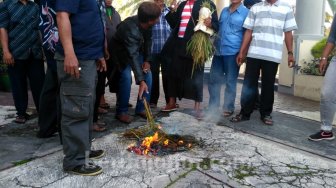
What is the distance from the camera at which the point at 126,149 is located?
403 cm

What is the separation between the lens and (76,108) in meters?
3.16

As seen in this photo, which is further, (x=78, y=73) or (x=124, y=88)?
(x=124, y=88)

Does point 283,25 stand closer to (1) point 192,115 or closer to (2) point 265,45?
(2) point 265,45

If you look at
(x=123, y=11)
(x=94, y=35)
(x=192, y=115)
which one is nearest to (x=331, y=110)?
(x=192, y=115)

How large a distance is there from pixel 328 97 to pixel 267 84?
915mm

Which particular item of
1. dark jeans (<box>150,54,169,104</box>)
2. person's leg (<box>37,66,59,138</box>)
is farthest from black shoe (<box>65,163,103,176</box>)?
dark jeans (<box>150,54,169,104</box>)

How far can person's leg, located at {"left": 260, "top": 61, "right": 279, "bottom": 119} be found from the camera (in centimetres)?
514

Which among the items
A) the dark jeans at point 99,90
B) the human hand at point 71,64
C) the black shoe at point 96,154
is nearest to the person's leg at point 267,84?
the dark jeans at point 99,90

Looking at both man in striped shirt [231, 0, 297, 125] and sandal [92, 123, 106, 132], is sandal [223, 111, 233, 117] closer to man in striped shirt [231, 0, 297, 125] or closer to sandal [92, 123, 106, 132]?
man in striped shirt [231, 0, 297, 125]

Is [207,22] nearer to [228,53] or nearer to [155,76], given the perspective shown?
[228,53]

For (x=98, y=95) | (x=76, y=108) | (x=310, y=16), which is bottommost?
(x=98, y=95)

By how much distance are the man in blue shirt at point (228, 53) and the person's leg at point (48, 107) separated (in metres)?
2.57

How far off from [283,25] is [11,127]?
4017mm

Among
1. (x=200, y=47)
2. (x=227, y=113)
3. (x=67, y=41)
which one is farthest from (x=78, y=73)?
(x=227, y=113)
